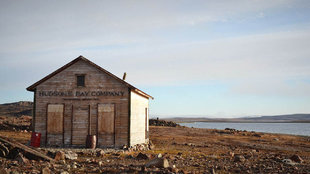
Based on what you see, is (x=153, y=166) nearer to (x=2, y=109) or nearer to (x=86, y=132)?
(x=86, y=132)

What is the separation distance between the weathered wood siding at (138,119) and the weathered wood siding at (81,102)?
69cm

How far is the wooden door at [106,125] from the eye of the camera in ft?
64.4

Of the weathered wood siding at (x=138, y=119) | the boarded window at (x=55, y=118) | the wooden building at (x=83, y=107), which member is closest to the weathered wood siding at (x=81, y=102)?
the wooden building at (x=83, y=107)

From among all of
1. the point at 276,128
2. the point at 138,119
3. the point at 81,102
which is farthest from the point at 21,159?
the point at 276,128

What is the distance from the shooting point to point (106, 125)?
19.8 meters

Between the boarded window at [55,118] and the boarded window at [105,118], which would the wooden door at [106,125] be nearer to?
the boarded window at [105,118]

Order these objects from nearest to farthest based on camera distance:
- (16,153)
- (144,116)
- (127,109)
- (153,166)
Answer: (153,166), (16,153), (127,109), (144,116)

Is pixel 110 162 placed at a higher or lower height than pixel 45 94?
lower

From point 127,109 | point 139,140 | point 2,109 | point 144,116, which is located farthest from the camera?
point 2,109

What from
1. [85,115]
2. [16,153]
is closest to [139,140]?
[85,115]

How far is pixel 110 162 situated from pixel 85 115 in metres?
6.75

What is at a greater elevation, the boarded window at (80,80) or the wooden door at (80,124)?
the boarded window at (80,80)

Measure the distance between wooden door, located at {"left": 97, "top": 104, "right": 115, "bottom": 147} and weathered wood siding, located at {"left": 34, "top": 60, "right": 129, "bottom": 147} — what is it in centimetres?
13

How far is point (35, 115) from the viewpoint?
67.7 feet
